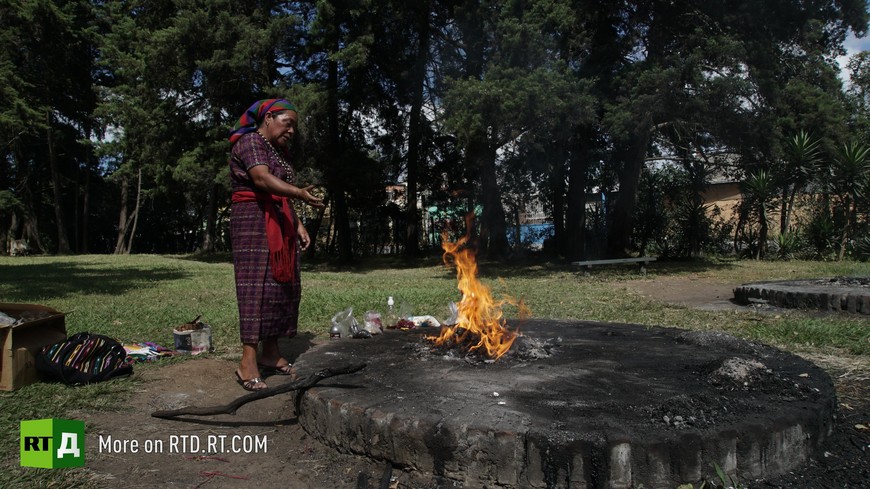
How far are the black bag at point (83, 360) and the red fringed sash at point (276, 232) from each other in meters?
1.30

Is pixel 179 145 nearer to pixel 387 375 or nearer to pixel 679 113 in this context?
pixel 679 113

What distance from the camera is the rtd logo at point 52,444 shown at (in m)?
2.57

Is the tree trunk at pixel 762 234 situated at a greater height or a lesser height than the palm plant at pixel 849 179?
lesser

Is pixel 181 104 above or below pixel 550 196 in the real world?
above

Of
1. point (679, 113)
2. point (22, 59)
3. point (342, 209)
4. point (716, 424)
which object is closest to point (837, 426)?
point (716, 424)

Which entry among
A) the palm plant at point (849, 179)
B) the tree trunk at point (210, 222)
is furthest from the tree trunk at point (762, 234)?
the tree trunk at point (210, 222)

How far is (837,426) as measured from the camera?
8.92 feet

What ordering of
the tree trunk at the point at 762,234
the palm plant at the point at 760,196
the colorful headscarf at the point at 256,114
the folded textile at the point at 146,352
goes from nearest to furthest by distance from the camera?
the colorful headscarf at the point at 256,114 → the folded textile at the point at 146,352 → the palm plant at the point at 760,196 → the tree trunk at the point at 762,234

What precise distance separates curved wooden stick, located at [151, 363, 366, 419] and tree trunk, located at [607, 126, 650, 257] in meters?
12.6

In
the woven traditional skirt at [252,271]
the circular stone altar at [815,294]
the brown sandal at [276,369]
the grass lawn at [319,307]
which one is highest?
the woven traditional skirt at [252,271]

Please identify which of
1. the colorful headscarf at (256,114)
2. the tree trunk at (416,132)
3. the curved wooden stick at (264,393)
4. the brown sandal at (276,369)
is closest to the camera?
the curved wooden stick at (264,393)

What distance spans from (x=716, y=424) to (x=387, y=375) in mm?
1603

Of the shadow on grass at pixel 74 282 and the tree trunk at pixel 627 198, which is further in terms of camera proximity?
the tree trunk at pixel 627 198

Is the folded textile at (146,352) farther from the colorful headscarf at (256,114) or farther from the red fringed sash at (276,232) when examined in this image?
the colorful headscarf at (256,114)
